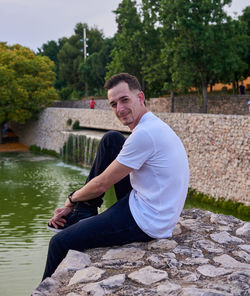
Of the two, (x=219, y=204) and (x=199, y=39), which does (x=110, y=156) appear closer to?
(x=219, y=204)

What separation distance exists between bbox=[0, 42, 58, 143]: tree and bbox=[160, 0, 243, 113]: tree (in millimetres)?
12141

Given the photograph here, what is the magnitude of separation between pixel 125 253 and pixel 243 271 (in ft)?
2.82

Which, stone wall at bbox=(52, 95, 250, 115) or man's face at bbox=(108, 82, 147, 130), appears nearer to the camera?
man's face at bbox=(108, 82, 147, 130)

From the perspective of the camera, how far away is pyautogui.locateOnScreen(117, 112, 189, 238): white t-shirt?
304cm

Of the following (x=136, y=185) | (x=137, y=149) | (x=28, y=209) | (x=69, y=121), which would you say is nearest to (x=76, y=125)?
(x=69, y=121)

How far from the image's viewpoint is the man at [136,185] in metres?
3.07

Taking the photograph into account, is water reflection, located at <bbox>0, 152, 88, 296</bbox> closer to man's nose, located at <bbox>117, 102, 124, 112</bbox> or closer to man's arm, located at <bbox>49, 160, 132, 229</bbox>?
man's arm, located at <bbox>49, 160, 132, 229</bbox>

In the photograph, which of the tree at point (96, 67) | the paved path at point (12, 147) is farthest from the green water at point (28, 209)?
the tree at point (96, 67)

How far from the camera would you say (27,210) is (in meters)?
12.1

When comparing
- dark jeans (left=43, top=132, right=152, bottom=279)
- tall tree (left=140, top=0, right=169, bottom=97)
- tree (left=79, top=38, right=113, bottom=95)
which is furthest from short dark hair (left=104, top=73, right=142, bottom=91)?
tree (left=79, top=38, right=113, bottom=95)

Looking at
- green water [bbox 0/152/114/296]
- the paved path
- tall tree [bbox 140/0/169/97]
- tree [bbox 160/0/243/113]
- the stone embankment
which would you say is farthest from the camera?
the paved path

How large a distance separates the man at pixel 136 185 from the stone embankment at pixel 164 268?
0.40 feet

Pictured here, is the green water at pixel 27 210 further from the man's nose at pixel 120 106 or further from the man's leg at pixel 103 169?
the man's nose at pixel 120 106

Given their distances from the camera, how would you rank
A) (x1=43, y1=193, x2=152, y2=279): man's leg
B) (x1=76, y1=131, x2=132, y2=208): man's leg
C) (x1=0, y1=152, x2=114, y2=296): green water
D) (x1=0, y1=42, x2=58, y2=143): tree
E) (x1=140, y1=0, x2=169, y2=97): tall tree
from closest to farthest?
(x1=43, y1=193, x2=152, y2=279): man's leg
(x1=76, y1=131, x2=132, y2=208): man's leg
(x1=0, y1=152, x2=114, y2=296): green water
(x1=140, y1=0, x2=169, y2=97): tall tree
(x1=0, y1=42, x2=58, y2=143): tree
